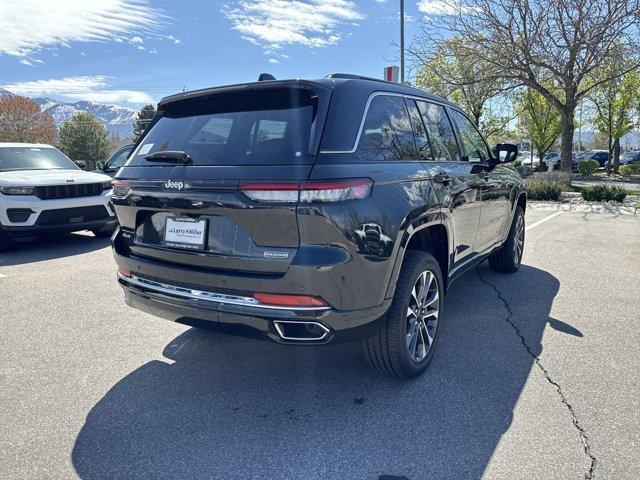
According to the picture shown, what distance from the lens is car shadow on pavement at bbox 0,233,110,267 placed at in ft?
21.8

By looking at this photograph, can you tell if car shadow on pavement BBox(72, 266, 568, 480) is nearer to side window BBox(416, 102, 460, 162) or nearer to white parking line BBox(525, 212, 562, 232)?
side window BBox(416, 102, 460, 162)

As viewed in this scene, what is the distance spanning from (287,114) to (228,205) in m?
0.59

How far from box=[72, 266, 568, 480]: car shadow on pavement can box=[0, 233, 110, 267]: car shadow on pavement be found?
4.17m

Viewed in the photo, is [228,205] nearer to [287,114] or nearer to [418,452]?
[287,114]

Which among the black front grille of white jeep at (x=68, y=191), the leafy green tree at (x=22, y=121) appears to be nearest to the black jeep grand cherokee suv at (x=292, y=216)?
the black front grille of white jeep at (x=68, y=191)

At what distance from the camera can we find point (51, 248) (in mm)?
7359

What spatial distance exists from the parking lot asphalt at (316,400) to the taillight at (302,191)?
4.09 ft

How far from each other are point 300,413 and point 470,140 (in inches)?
118

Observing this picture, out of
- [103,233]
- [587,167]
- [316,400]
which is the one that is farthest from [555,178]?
→ [316,400]

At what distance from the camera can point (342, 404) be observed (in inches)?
109

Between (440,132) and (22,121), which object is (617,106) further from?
(22,121)

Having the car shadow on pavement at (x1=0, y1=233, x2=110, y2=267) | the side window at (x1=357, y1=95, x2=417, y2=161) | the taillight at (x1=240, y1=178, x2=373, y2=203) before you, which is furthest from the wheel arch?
the car shadow on pavement at (x1=0, y1=233, x2=110, y2=267)

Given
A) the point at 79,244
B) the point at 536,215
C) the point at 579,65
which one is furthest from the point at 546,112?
the point at 79,244

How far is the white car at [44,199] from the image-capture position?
669cm
